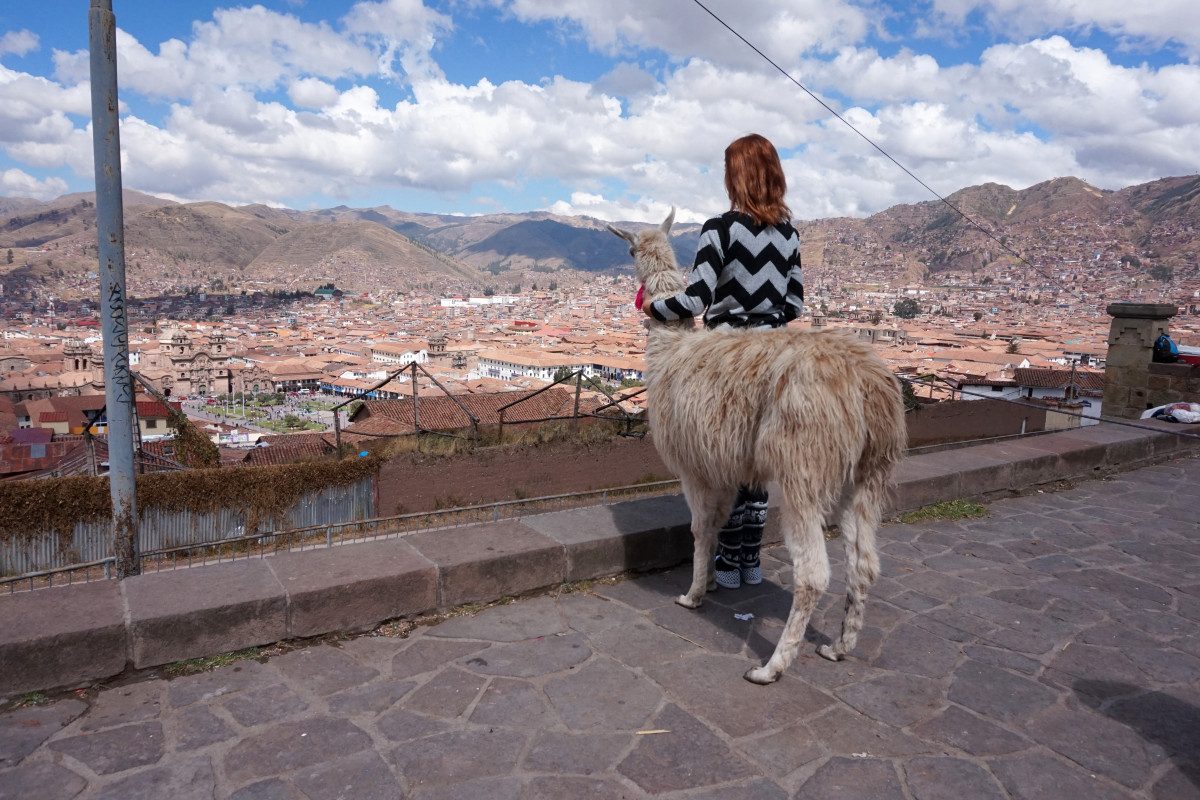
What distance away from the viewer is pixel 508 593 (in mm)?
2947

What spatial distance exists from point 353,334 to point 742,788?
122 m

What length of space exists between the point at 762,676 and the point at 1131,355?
716 centimetres

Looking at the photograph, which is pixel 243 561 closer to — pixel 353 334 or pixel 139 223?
pixel 353 334

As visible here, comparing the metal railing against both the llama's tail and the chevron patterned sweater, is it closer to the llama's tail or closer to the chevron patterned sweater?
the chevron patterned sweater

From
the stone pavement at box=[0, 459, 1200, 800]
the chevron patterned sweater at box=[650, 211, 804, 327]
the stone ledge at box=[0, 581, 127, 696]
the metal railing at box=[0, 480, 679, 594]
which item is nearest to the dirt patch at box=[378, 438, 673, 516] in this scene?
the metal railing at box=[0, 480, 679, 594]

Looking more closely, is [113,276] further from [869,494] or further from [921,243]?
[921,243]

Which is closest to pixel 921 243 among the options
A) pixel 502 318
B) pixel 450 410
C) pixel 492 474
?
pixel 502 318

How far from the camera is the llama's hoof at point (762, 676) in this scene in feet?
7.55

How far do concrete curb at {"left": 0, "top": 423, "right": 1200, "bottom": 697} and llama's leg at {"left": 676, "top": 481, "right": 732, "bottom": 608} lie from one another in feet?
1.46

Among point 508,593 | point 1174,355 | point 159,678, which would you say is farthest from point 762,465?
point 1174,355

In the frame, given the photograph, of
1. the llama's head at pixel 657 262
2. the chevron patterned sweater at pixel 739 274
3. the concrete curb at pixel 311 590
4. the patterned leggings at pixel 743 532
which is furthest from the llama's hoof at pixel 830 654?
the llama's head at pixel 657 262

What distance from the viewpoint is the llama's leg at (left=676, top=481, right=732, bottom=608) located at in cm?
269

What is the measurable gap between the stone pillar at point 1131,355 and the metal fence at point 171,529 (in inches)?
290

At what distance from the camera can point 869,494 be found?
2.41 metres
